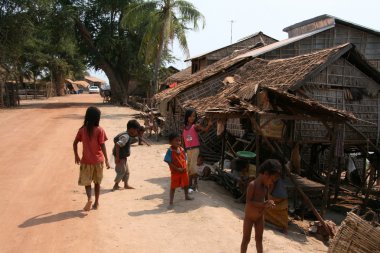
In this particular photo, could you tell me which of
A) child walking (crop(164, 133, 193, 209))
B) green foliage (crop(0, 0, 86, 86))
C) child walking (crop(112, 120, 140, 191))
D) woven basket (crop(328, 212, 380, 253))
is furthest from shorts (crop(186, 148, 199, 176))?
green foliage (crop(0, 0, 86, 86))

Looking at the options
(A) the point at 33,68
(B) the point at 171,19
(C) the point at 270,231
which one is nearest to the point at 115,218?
(C) the point at 270,231

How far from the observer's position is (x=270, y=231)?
21.0 feet

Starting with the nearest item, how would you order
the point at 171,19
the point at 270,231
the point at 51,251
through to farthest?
the point at 51,251
the point at 270,231
the point at 171,19

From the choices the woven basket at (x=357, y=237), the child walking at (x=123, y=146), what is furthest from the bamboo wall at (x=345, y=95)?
the woven basket at (x=357, y=237)

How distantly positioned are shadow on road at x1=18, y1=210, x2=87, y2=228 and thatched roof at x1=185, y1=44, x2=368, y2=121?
3.83 metres

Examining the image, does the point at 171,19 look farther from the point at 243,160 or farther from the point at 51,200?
the point at 51,200

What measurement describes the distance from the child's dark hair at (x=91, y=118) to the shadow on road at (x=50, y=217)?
1343 mm

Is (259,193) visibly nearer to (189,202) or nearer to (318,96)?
(189,202)

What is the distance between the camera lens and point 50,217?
577cm

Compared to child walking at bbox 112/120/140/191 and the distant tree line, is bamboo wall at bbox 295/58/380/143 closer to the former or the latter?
child walking at bbox 112/120/140/191

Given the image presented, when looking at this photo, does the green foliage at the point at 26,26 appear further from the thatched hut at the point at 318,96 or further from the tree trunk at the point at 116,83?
the thatched hut at the point at 318,96

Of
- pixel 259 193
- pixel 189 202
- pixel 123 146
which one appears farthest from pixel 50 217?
pixel 259 193

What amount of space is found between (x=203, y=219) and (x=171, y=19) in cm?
1812

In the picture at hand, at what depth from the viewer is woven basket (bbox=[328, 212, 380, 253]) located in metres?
4.29
